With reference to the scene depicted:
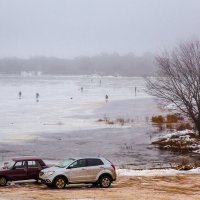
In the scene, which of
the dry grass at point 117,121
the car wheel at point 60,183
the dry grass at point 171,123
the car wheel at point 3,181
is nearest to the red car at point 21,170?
the car wheel at point 3,181

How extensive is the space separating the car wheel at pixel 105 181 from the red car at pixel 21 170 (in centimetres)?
344

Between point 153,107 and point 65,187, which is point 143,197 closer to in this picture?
point 65,187

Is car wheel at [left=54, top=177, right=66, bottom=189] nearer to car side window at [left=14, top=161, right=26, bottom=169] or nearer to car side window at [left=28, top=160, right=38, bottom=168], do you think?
car side window at [left=28, top=160, right=38, bottom=168]

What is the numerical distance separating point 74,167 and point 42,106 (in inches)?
2473

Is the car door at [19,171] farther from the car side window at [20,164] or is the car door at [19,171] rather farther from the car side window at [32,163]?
the car side window at [32,163]

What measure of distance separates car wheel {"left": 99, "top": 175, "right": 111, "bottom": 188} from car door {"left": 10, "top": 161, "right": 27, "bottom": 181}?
4057mm

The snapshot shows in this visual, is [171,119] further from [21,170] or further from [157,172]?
[21,170]

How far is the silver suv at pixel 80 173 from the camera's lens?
2142cm

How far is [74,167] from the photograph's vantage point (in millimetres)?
21844

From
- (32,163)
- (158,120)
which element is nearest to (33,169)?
(32,163)

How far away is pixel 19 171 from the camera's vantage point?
74.9 feet

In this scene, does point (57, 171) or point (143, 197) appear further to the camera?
point (57, 171)

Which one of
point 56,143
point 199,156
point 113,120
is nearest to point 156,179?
point 199,156

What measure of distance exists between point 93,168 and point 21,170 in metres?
3.86
